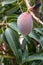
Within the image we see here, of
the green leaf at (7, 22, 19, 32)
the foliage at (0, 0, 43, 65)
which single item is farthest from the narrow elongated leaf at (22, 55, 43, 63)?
the green leaf at (7, 22, 19, 32)

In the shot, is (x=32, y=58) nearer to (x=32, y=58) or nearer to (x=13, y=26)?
(x=32, y=58)

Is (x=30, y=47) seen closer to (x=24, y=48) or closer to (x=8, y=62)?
(x=24, y=48)

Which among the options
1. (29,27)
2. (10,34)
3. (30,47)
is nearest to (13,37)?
(10,34)

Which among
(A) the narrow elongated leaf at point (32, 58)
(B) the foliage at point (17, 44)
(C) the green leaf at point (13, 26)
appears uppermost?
(C) the green leaf at point (13, 26)

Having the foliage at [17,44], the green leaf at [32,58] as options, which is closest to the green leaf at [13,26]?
the foliage at [17,44]

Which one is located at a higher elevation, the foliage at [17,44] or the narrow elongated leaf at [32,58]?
the foliage at [17,44]

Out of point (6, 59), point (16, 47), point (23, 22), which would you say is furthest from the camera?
point (6, 59)

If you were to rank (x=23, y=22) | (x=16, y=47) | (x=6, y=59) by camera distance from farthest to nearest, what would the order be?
(x=6, y=59) < (x=16, y=47) < (x=23, y=22)

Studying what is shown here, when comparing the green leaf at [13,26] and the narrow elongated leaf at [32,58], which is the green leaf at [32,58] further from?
the green leaf at [13,26]
